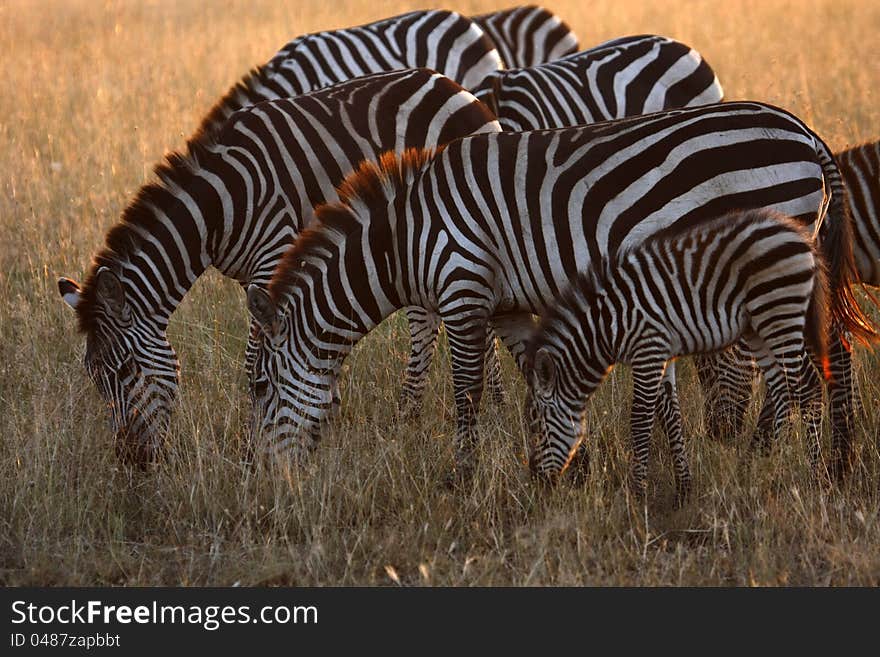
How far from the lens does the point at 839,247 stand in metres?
5.43

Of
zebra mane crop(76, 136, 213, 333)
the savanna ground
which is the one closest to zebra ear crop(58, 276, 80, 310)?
zebra mane crop(76, 136, 213, 333)

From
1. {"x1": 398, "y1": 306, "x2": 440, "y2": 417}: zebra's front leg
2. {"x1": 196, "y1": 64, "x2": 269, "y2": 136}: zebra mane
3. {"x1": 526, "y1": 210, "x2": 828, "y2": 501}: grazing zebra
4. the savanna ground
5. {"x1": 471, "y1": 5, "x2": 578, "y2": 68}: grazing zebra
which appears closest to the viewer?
the savanna ground

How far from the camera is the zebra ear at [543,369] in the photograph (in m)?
4.99

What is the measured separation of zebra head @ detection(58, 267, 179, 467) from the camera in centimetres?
566

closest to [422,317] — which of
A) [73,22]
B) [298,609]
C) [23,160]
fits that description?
[298,609]

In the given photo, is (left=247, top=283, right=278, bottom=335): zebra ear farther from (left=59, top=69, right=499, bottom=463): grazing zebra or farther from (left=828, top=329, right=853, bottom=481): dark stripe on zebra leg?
(left=828, top=329, right=853, bottom=481): dark stripe on zebra leg

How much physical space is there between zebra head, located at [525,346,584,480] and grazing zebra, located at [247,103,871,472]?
471 millimetres

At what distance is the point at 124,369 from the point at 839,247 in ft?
11.9

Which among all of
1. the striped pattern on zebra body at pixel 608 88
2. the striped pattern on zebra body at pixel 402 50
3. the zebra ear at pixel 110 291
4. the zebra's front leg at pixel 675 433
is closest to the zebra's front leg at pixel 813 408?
the zebra's front leg at pixel 675 433

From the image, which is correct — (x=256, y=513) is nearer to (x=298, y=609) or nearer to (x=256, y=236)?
(x=298, y=609)

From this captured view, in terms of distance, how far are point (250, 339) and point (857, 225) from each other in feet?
11.2

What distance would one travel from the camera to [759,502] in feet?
16.5

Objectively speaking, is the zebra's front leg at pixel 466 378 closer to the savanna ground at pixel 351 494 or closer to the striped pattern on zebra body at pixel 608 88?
the savanna ground at pixel 351 494

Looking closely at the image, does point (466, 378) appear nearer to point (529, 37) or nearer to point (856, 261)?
point (856, 261)
